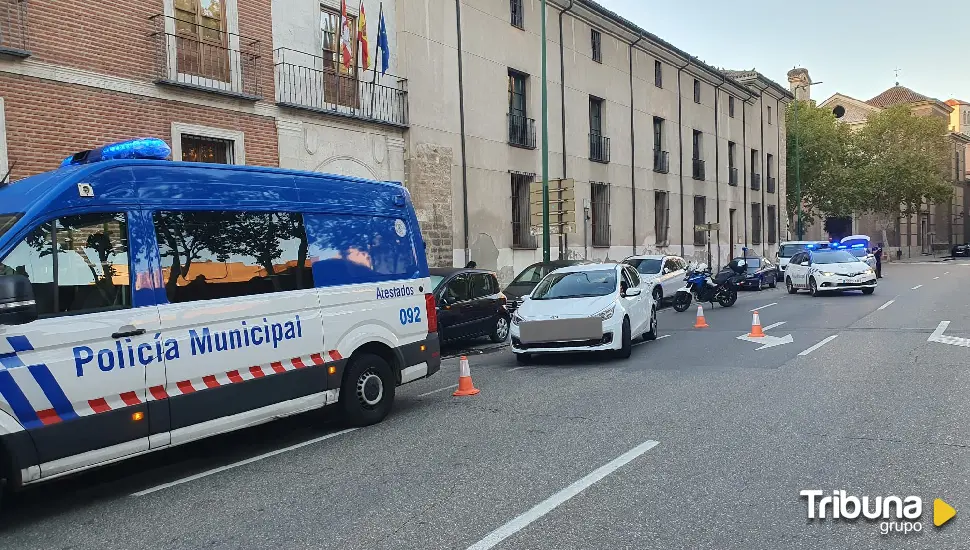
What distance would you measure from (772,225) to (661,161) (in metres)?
18.9

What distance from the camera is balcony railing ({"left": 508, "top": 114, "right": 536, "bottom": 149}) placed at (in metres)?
24.0

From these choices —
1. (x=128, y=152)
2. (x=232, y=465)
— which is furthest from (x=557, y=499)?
(x=128, y=152)

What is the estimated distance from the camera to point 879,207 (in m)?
60.1

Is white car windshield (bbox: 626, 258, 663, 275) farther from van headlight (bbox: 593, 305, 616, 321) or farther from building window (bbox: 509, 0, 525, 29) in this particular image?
van headlight (bbox: 593, 305, 616, 321)

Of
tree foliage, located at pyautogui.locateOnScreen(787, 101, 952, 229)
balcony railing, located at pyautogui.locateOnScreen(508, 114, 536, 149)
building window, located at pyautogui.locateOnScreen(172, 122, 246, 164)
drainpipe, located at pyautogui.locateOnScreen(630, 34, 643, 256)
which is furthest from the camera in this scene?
tree foliage, located at pyautogui.locateOnScreen(787, 101, 952, 229)

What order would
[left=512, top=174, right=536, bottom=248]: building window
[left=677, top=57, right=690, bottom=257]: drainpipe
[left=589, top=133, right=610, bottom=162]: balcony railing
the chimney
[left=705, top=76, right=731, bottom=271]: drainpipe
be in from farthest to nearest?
the chimney < [left=705, top=76, right=731, bottom=271]: drainpipe < [left=677, top=57, right=690, bottom=257]: drainpipe < [left=589, top=133, right=610, bottom=162]: balcony railing < [left=512, top=174, right=536, bottom=248]: building window

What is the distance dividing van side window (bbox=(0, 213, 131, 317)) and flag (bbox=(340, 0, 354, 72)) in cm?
1262

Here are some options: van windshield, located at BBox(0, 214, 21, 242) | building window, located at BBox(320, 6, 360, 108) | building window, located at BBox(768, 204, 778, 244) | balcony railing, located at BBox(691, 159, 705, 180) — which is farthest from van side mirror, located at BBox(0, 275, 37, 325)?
building window, located at BBox(768, 204, 778, 244)

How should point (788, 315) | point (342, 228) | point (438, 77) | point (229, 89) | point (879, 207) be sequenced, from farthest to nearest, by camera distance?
point (879, 207) → point (438, 77) → point (788, 315) → point (229, 89) → point (342, 228)

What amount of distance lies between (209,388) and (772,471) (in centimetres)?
437

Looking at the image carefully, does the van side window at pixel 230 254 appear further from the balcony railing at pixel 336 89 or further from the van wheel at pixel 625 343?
the balcony railing at pixel 336 89

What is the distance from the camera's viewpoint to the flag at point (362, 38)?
17.9 meters

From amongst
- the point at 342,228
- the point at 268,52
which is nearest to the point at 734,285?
the point at 268,52

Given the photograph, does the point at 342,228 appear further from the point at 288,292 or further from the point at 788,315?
the point at 788,315
